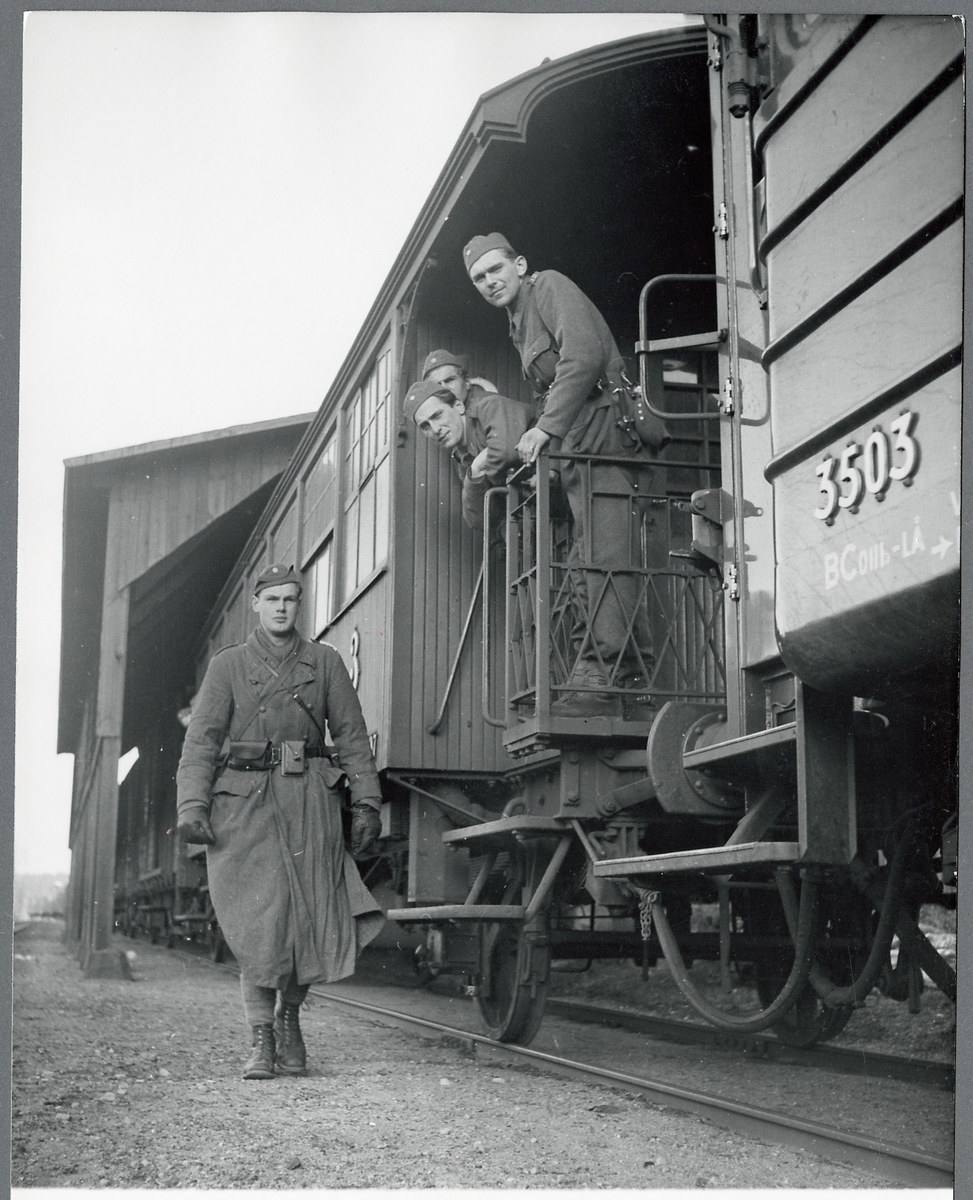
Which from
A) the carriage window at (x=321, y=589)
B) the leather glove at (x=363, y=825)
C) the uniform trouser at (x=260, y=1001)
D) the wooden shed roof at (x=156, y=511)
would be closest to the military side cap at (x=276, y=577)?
the leather glove at (x=363, y=825)

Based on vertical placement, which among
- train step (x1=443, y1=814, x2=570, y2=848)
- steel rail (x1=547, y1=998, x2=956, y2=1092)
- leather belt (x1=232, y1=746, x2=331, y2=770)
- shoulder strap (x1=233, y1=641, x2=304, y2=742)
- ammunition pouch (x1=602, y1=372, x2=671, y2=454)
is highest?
ammunition pouch (x1=602, y1=372, x2=671, y2=454)

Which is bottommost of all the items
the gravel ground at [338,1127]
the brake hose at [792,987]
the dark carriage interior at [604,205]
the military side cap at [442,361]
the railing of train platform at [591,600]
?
the gravel ground at [338,1127]

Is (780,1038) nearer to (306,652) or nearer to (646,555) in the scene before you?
(646,555)

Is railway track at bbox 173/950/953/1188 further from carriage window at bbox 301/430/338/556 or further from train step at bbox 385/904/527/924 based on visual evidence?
carriage window at bbox 301/430/338/556

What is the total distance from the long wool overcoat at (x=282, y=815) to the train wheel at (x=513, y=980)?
2.42ft

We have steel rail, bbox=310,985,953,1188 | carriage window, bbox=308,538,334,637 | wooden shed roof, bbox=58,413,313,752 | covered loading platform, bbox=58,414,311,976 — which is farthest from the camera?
carriage window, bbox=308,538,334,637

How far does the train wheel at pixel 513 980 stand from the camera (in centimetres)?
511

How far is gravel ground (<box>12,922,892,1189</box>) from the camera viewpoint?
10.9 feet

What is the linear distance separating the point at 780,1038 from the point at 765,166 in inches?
136

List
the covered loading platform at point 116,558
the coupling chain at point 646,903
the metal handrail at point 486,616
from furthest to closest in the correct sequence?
the covered loading platform at point 116,558
the metal handrail at point 486,616
the coupling chain at point 646,903

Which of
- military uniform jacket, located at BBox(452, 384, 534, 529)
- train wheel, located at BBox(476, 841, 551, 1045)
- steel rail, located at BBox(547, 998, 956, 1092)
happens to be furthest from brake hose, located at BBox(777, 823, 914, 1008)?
A: military uniform jacket, located at BBox(452, 384, 534, 529)

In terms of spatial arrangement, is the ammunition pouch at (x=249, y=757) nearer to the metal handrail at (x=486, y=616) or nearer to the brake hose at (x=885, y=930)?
the metal handrail at (x=486, y=616)

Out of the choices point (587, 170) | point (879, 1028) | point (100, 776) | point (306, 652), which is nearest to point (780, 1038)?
point (879, 1028)

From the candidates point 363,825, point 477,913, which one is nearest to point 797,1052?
point 477,913
